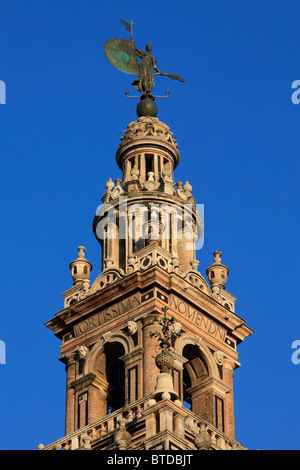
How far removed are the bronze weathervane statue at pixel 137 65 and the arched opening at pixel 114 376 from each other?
1448 centimetres

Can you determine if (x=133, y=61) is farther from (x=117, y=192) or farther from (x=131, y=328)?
(x=131, y=328)

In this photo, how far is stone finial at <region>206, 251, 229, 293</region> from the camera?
82.6m

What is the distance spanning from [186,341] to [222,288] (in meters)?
4.63

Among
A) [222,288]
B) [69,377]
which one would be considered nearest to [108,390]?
[69,377]

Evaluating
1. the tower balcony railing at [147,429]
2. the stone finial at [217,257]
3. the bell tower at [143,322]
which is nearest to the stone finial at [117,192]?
the bell tower at [143,322]

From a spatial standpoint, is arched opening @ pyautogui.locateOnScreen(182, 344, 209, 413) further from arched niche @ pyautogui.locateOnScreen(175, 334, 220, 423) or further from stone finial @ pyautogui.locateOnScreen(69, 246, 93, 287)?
stone finial @ pyautogui.locateOnScreen(69, 246, 93, 287)

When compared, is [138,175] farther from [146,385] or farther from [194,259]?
[146,385]

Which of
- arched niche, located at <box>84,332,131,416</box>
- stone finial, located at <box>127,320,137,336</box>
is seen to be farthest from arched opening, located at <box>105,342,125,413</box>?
stone finial, located at <box>127,320,137,336</box>

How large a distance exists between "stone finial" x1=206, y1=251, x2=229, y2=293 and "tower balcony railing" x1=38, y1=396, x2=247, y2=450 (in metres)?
10.5

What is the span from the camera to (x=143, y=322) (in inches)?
3061

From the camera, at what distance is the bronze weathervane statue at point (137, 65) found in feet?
293

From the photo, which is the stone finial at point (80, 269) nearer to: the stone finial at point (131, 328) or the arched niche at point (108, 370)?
the arched niche at point (108, 370)

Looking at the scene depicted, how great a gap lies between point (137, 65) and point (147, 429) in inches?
983

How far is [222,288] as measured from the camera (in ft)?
270
